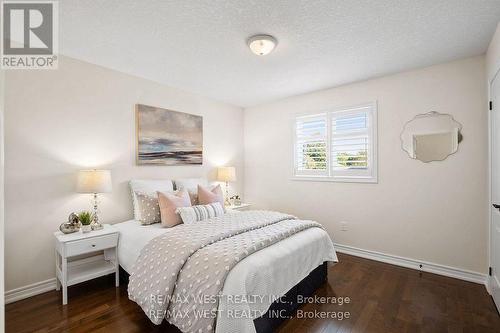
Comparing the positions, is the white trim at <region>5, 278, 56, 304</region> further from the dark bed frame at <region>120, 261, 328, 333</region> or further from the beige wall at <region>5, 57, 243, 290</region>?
the dark bed frame at <region>120, 261, 328, 333</region>

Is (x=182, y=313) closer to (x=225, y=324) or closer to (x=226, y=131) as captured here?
(x=225, y=324)

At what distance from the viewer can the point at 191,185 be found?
142 inches

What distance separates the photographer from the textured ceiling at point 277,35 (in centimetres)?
193

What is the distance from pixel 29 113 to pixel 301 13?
2777 mm

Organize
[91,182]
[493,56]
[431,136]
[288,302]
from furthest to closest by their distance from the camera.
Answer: [431,136]
[91,182]
[493,56]
[288,302]

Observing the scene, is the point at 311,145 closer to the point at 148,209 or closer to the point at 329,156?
the point at 329,156

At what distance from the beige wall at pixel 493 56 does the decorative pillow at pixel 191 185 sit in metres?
3.36

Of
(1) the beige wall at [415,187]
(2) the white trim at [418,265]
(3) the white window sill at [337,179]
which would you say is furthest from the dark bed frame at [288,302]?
(3) the white window sill at [337,179]

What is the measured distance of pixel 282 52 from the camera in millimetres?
2646

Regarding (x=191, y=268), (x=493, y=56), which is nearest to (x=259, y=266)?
(x=191, y=268)

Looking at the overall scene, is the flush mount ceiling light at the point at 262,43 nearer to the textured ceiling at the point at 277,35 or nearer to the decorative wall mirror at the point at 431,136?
the textured ceiling at the point at 277,35

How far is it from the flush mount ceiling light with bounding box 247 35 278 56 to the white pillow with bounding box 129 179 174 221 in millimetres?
2019

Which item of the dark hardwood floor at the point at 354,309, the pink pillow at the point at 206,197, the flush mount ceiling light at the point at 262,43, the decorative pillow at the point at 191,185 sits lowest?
the dark hardwood floor at the point at 354,309

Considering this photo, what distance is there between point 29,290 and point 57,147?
146 cm
